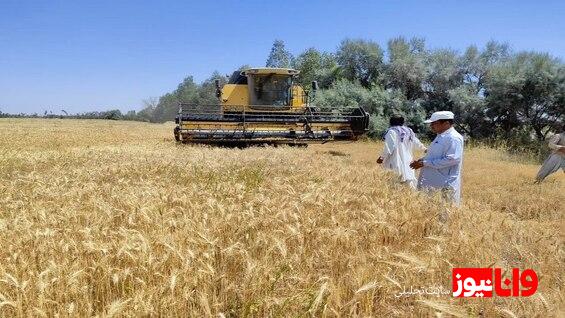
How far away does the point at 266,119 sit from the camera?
Result: 16.0 meters

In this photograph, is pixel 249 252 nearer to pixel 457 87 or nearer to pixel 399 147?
pixel 399 147

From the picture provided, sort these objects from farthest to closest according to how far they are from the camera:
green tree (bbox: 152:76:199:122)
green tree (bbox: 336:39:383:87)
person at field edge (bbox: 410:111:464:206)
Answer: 1. green tree (bbox: 152:76:199:122)
2. green tree (bbox: 336:39:383:87)
3. person at field edge (bbox: 410:111:464:206)

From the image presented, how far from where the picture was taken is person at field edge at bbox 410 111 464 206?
5.01m

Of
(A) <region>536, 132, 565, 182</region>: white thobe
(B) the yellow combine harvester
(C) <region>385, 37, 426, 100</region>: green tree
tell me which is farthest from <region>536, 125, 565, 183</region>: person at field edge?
(C) <region>385, 37, 426, 100</region>: green tree

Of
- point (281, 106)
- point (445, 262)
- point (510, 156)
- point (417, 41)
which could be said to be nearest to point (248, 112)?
point (281, 106)

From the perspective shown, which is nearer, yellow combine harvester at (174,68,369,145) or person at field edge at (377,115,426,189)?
person at field edge at (377,115,426,189)

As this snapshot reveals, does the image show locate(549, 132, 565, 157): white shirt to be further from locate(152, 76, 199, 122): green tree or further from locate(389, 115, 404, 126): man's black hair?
locate(152, 76, 199, 122): green tree

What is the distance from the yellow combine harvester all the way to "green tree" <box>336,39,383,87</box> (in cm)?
1096

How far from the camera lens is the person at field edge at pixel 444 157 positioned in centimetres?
501

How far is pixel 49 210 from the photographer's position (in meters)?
3.96

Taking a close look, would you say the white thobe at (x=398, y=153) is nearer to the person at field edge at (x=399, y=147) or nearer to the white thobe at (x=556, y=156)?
the person at field edge at (x=399, y=147)

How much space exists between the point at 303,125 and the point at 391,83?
1246cm

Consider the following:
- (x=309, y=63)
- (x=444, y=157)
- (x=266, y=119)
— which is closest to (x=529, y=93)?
(x=266, y=119)

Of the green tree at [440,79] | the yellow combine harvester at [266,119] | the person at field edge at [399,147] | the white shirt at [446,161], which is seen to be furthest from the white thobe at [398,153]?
the green tree at [440,79]
